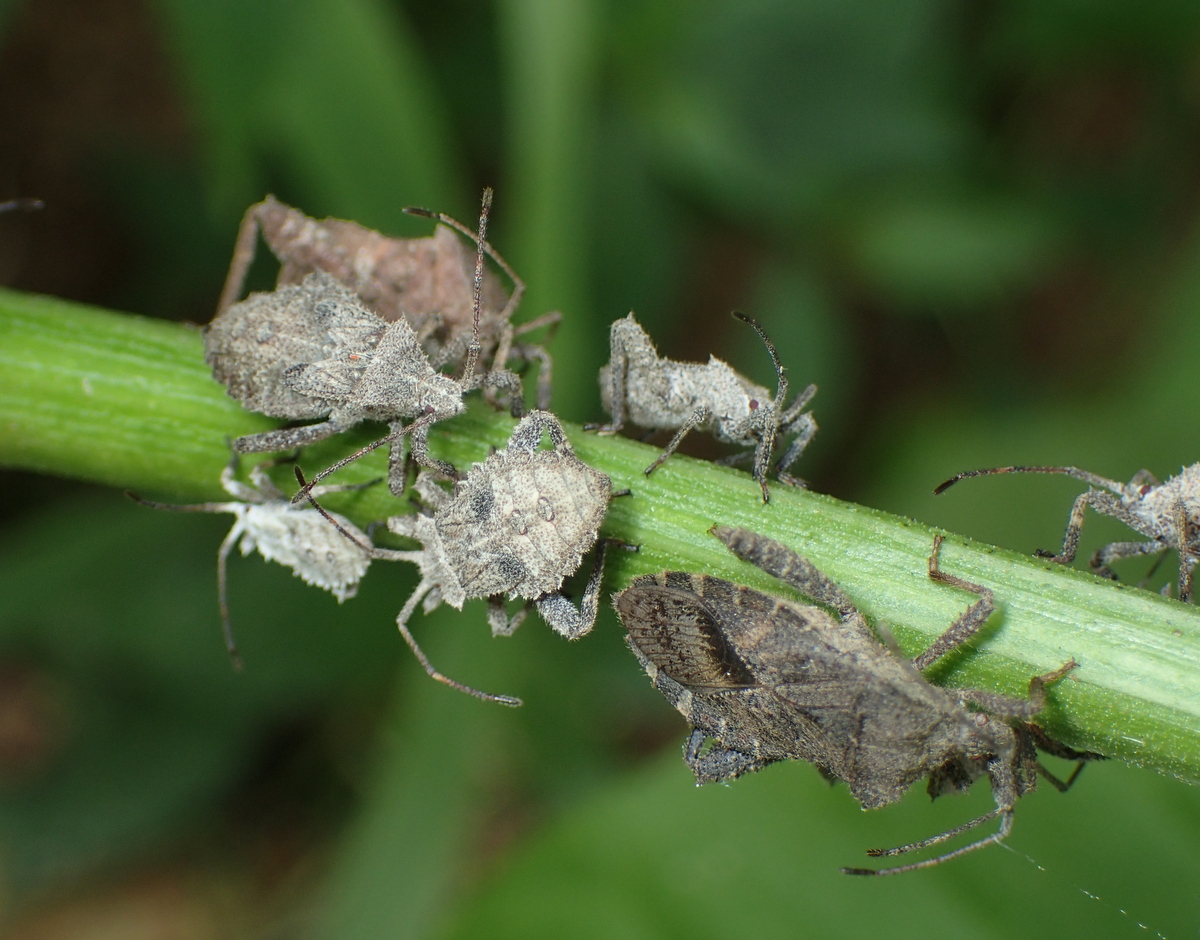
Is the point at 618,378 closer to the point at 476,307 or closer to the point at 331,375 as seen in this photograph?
the point at 476,307

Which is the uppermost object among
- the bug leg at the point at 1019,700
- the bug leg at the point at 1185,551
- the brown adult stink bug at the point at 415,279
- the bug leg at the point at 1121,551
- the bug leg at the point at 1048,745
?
the brown adult stink bug at the point at 415,279

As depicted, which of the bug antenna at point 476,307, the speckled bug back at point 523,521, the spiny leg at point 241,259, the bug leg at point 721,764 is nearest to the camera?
the speckled bug back at point 523,521

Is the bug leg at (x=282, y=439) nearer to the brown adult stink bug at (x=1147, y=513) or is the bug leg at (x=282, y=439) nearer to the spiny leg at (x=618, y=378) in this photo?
the spiny leg at (x=618, y=378)

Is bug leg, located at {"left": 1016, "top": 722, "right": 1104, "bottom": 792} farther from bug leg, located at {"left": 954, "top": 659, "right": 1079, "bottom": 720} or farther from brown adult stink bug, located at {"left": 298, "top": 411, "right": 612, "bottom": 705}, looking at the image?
brown adult stink bug, located at {"left": 298, "top": 411, "right": 612, "bottom": 705}

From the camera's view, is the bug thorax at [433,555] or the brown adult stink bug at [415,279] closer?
the bug thorax at [433,555]

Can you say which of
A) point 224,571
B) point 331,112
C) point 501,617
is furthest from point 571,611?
point 331,112

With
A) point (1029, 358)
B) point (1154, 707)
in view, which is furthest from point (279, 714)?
point (1029, 358)

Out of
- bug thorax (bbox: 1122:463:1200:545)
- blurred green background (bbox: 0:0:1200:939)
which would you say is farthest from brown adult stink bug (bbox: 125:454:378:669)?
bug thorax (bbox: 1122:463:1200:545)

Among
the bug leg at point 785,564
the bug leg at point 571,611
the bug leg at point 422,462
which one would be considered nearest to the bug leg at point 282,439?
the bug leg at point 422,462
